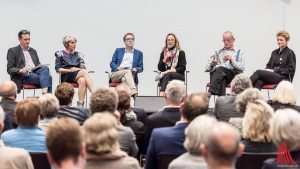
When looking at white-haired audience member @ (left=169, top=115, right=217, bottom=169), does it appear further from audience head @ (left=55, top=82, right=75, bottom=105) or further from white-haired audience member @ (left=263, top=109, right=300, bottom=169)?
audience head @ (left=55, top=82, right=75, bottom=105)

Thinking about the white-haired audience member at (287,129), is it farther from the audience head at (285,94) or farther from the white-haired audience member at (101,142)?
the audience head at (285,94)

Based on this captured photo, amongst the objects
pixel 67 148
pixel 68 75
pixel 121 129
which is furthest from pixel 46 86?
pixel 67 148

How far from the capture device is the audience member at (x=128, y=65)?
27.8 ft

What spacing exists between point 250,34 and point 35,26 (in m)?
3.67

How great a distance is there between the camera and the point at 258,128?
3787mm

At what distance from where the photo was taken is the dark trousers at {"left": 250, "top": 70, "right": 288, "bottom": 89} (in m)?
8.20

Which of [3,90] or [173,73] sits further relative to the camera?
[173,73]

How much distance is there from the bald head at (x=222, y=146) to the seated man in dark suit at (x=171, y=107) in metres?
2.54

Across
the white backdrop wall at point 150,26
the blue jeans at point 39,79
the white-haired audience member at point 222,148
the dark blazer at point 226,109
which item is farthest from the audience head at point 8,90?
the white backdrop wall at point 150,26

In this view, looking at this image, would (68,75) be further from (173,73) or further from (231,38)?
(231,38)

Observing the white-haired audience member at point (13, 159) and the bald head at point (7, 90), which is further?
the bald head at point (7, 90)

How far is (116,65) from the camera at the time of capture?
8.90m

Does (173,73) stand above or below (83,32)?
below

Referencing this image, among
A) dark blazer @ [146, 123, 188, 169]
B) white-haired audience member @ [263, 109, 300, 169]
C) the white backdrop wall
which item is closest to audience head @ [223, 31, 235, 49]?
the white backdrop wall
